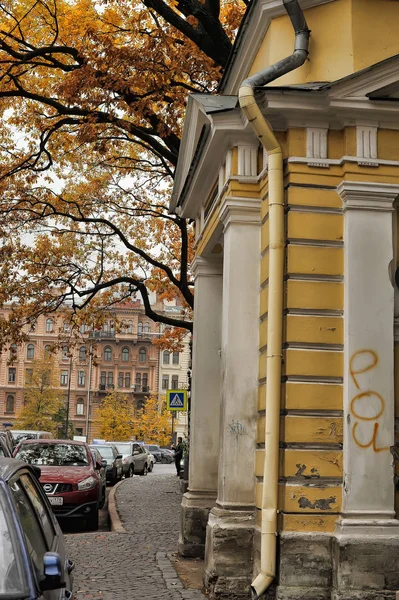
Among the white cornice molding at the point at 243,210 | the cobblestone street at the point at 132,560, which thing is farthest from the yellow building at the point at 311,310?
the cobblestone street at the point at 132,560

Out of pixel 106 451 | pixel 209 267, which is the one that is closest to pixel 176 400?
pixel 106 451

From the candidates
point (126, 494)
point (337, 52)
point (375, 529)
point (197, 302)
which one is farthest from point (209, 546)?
point (126, 494)

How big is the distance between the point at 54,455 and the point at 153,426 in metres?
70.4

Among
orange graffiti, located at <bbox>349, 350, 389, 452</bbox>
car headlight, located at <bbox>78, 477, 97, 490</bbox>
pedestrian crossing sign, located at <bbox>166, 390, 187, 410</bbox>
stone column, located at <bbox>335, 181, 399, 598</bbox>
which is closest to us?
stone column, located at <bbox>335, 181, 399, 598</bbox>

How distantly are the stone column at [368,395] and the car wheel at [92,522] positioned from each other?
8.73m

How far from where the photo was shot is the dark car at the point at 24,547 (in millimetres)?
3814

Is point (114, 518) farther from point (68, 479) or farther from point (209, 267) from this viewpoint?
point (209, 267)

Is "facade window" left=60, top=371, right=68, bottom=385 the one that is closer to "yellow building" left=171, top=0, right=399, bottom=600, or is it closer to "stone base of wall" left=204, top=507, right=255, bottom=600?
"yellow building" left=171, top=0, right=399, bottom=600

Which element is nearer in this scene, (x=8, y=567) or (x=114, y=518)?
(x=8, y=567)

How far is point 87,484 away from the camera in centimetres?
1609

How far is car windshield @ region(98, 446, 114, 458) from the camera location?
105 feet

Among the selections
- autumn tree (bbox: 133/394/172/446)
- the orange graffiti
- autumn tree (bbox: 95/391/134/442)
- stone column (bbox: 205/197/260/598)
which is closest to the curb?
stone column (bbox: 205/197/260/598)

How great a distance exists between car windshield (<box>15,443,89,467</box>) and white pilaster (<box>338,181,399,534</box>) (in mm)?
9838

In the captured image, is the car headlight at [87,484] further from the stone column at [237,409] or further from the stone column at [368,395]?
the stone column at [368,395]
